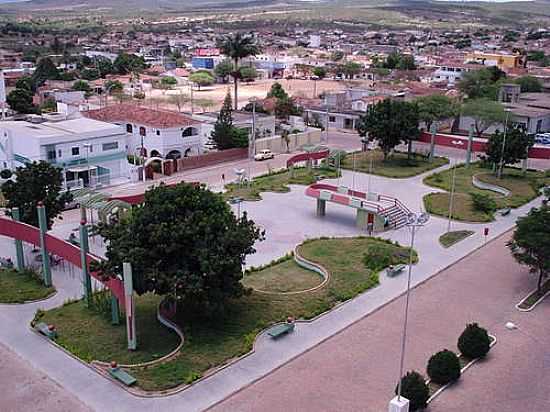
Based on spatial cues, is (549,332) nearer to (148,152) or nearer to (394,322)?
(394,322)

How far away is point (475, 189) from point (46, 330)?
34.8m

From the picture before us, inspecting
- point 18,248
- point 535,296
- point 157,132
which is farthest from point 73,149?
point 535,296

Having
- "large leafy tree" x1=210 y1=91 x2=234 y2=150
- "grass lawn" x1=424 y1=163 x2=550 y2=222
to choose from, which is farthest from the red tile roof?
"grass lawn" x1=424 y1=163 x2=550 y2=222

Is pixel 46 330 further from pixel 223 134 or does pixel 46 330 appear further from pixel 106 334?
pixel 223 134

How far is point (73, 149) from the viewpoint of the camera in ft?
154

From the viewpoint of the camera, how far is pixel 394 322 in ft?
86.8

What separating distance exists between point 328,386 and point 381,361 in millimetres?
2765

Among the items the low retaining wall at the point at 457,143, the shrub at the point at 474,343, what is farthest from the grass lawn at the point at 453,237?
the low retaining wall at the point at 457,143

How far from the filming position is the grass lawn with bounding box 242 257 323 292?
29.8 m

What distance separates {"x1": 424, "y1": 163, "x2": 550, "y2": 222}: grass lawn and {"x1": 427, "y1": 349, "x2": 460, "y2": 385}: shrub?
2065cm

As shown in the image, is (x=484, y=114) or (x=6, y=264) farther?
(x=484, y=114)

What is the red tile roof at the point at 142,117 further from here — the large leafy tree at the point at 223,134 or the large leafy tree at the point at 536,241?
the large leafy tree at the point at 536,241

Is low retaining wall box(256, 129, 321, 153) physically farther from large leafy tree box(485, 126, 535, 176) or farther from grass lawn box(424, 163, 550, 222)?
large leafy tree box(485, 126, 535, 176)

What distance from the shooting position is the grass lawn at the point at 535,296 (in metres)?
28.3
